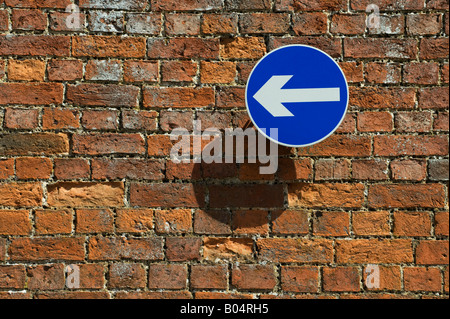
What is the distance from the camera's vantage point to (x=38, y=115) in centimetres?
192

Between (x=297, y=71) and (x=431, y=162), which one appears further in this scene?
(x=431, y=162)

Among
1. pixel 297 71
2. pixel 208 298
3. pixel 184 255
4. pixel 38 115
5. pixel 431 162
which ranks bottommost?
pixel 208 298

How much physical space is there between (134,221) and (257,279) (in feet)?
1.95

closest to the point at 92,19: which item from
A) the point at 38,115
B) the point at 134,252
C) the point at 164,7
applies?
the point at 164,7

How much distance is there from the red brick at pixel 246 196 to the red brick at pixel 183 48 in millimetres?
593

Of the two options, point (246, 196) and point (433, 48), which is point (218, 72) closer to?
point (246, 196)

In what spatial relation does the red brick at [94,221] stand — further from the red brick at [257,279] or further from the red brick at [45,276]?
the red brick at [257,279]

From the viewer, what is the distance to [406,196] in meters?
1.90

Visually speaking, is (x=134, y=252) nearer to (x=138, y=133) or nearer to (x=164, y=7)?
(x=138, y=133)

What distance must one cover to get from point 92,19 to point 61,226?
927 mm

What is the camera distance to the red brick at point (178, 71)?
1.94 meters

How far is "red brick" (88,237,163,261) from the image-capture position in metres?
1.90

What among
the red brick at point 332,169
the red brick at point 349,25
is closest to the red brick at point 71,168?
the red brick at point 332,169

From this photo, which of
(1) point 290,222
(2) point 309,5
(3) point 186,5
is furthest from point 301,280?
(3) point 186,5
